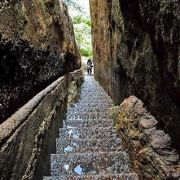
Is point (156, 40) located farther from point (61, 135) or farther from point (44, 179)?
point (61, 135)

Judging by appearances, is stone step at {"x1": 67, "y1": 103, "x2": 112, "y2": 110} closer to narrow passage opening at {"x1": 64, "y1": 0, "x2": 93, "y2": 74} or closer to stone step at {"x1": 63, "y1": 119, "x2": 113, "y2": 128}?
→ stone step at {"x1": 63, "y1": 119, "x2": 113, "y2": 128}

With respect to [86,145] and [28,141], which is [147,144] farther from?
[86,145]

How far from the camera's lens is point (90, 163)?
3660 mm

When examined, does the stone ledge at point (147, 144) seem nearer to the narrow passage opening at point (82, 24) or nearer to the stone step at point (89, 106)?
the stone step at point (89, 106)

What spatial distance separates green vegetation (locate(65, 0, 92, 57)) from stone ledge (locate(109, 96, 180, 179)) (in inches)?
873

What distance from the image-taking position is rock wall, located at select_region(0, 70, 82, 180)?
6.61 ft

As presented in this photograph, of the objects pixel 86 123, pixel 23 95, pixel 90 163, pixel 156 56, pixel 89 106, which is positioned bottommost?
pixel 89 106

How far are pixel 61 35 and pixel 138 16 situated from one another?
3.09 metres

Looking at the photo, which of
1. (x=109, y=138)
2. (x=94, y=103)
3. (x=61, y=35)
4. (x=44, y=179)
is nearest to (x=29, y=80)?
(x=44, y=179)

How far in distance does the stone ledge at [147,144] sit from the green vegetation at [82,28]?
72.7 feet

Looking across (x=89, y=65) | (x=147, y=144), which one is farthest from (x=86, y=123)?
(x=89, y=65)

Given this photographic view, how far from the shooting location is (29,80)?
9.94 feet

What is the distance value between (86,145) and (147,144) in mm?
1482

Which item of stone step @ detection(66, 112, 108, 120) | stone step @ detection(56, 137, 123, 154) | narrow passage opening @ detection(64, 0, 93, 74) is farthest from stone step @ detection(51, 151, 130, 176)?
narrow passage opening @ detection(64, 0, 93, 74)
